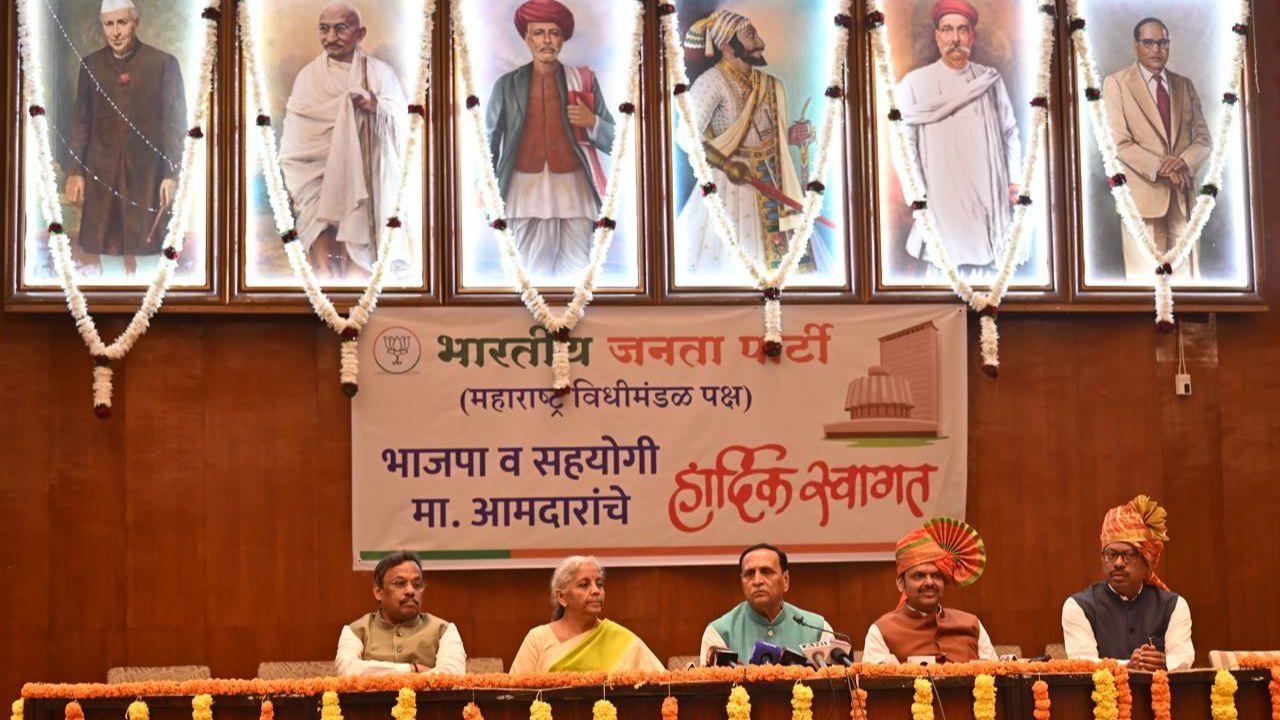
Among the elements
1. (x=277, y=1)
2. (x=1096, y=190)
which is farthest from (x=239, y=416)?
(x=1096, y=190)

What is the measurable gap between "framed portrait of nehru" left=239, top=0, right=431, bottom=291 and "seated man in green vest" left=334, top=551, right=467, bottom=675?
1.41 m

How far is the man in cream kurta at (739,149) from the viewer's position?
6305mm

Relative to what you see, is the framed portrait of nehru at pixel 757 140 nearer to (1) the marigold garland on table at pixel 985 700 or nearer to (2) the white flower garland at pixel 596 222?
(2) the white flower garland at pixel 596 222

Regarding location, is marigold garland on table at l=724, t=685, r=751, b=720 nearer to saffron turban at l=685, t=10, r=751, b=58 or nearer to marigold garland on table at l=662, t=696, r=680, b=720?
marigold garland on table at l=662, t=696, r=680, b=720

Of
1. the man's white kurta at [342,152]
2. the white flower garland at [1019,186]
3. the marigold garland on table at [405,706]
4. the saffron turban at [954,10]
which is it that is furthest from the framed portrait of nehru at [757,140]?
the marigold garland on table at [405,706]

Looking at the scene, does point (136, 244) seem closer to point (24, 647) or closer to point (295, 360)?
point (295, 360)

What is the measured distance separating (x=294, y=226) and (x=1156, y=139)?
12.2 feet

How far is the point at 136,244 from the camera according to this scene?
6070 mm

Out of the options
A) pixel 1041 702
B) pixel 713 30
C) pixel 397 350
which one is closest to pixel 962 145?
pixel 713 30

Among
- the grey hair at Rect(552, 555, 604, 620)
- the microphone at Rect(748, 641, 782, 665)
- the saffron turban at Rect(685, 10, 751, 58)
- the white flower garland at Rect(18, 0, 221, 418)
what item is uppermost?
the saffron turban at Rect(685, 10, 751, 58)

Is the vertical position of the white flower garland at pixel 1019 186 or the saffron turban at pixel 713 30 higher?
the saffron turban at pixel 713 30

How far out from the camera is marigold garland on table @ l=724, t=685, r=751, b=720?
3.99 m

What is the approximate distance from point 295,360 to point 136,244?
31.3 inches

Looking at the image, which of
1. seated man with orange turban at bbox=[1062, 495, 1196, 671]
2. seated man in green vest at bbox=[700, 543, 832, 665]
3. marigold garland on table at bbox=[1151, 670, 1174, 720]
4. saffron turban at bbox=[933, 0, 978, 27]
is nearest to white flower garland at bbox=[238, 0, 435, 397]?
seated man in green vest at bbox=[700, 543, 832, 665]
